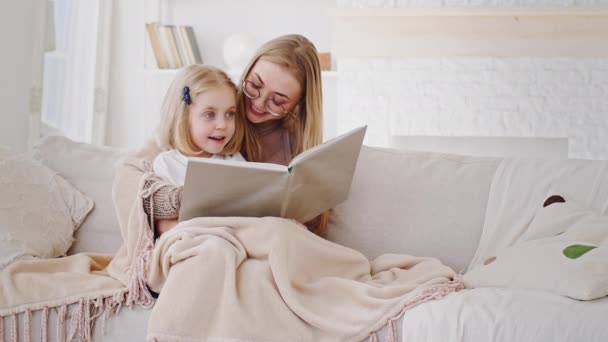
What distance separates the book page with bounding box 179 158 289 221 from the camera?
1611 mm

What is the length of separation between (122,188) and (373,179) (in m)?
0.76

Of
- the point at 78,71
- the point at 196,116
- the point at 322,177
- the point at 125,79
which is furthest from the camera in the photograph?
the point at 125,79

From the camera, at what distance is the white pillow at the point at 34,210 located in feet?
6.31

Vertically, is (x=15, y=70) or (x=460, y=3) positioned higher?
(x=460, y=3)

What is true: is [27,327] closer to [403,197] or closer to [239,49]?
[403,197]

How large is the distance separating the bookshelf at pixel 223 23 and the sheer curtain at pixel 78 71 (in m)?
0.27

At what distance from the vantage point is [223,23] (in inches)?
181

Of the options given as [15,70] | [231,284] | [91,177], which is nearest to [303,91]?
[91,177]

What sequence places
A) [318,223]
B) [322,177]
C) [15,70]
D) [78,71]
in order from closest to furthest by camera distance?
[322,177]
[318,223]
[15,70]
[78,71]

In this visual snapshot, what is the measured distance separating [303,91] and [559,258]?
0.94m

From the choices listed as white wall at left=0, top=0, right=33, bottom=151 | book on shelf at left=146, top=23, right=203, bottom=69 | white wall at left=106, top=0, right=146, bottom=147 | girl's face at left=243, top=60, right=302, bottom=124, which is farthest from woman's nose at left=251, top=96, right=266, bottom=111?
white wall at left=106, top=0, right=146, bottom=147

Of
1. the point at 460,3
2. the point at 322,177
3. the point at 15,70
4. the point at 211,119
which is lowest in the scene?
the point at 322,177

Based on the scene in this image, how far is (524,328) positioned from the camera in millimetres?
1416

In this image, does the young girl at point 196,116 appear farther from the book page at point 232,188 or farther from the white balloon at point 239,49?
the white balloon at point 239,49
